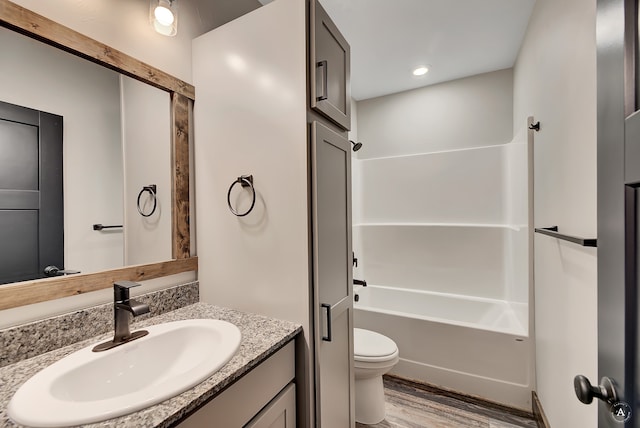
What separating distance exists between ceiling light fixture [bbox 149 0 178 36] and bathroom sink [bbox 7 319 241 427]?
3.97 feet

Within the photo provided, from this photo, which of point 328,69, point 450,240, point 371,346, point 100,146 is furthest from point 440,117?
point 100,146

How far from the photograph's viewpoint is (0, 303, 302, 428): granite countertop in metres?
0.61

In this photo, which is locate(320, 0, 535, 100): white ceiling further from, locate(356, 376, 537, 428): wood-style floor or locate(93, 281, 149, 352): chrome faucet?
locate(356, 376, 537, 428): wood-style floor

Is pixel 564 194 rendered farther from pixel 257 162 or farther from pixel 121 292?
pixel 121 292

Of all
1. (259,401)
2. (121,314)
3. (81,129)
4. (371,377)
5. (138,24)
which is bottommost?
(371,377)

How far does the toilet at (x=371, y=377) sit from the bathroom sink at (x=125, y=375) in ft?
3.47

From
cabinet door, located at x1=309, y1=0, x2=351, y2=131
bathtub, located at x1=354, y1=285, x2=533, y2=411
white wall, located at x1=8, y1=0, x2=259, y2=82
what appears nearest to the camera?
white wall, located at x1=8, y1=0, x2=259, y2=82

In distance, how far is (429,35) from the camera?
6.81ft

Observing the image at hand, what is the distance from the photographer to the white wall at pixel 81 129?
91 centimetres

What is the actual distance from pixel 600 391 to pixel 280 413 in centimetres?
90

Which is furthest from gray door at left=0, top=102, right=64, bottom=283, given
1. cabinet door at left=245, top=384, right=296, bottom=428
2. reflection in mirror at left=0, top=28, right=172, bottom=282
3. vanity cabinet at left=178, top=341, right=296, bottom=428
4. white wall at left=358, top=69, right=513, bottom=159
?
white wall at left=358, top=69, right=513, bottom=159

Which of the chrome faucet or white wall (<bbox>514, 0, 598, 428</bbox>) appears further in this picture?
white wall (<bbox>514, 0, 598, 428</bbox>)

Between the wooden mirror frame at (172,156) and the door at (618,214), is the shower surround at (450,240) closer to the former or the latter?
the door at (618,214)

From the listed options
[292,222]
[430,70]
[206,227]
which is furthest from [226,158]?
[430,70]
